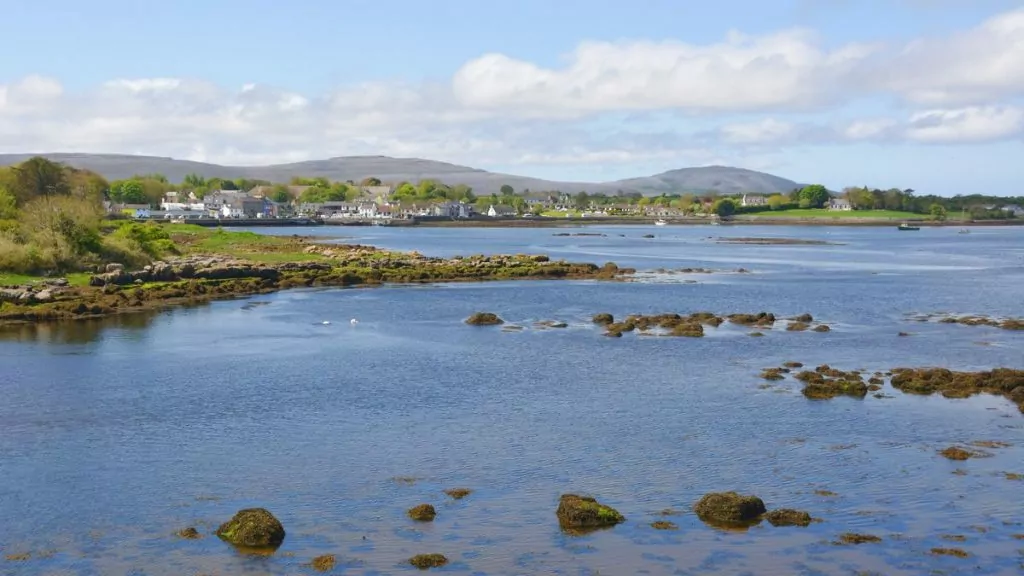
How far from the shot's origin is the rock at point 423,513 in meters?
16.9

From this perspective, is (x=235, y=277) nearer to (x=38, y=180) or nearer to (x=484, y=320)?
(x=484, y=320)

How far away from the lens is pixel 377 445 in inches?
853

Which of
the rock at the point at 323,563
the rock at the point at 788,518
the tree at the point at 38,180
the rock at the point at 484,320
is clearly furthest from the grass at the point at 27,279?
the rock at the point at 788,518

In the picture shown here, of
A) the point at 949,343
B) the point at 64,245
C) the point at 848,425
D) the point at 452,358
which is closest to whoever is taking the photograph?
the point at 848,425

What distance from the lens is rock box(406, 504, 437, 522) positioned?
16.9 meters

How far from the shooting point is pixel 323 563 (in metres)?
14.9

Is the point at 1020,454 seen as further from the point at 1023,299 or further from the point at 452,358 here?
the point at 1023,299

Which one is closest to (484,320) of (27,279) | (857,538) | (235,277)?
(235,277)

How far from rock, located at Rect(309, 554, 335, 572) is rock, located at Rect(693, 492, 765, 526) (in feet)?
20.9

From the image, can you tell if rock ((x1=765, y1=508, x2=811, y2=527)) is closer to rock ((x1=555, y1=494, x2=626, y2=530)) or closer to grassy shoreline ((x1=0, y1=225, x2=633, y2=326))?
rock ((x1=555, y1=494, x2=626, y2=530))

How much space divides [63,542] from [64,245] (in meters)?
41.7

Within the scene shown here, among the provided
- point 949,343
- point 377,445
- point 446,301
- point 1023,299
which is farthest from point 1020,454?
point 1023,299

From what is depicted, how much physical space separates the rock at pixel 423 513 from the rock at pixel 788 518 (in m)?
5.82

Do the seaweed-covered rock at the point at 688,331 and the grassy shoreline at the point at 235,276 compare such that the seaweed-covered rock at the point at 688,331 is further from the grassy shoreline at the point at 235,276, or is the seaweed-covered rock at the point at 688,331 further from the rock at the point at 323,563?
the rock at the point at 323,563
